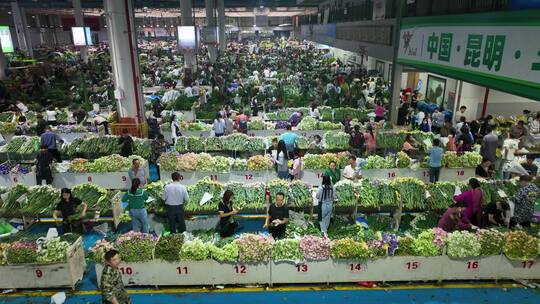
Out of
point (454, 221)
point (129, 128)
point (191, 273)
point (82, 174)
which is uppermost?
point (454, 221)

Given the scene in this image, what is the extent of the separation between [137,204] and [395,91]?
44.4 ft

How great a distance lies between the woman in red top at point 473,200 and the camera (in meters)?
8.16

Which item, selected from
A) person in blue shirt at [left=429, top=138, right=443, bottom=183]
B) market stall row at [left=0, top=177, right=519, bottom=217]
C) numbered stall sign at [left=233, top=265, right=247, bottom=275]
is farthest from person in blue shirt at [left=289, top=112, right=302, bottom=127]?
numbered stall sign at [left=233, top=265, right=247, bottom=275]

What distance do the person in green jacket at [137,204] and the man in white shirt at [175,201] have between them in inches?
19.3

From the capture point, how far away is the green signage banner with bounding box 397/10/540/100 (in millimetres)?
8016

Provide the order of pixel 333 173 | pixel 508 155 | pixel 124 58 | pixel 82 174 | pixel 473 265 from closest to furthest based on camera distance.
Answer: pixel 473 265, pixel 333 173, pixel 82 174, pixel 508 155, pixel 124 58

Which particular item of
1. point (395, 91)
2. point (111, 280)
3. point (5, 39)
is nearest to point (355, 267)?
point (111, 280)

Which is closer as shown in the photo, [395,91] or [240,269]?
[240,269]

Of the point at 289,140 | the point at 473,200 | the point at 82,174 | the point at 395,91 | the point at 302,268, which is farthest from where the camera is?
the point at 395,91

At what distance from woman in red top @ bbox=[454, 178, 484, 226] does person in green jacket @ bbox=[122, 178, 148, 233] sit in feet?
22.2

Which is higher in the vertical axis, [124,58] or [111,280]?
[124,58]

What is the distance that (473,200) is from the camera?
323 inches

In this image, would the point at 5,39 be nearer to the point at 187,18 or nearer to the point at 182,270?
the point at 187,18

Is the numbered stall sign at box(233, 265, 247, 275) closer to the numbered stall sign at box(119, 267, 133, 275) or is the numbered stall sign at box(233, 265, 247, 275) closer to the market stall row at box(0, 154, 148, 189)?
the numbered stall sign at box(119, 267, 133, 275)
